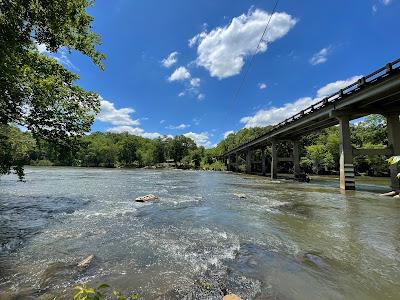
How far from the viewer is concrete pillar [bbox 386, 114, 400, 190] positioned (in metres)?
24.6

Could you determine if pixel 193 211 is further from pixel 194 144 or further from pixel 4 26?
pixel 194 144

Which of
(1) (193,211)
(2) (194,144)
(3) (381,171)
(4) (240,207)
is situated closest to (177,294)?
(1) (193,211)

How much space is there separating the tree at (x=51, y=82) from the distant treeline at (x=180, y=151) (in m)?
0.70

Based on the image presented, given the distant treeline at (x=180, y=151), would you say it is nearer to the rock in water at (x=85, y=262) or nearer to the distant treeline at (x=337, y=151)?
the distant treeline at (x=337, y=151)

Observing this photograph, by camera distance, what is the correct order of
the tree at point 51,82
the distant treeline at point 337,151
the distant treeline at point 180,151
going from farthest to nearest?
the distant treeline at point 337,151
the distant treeline at point 180,151
the tree at point 51,82

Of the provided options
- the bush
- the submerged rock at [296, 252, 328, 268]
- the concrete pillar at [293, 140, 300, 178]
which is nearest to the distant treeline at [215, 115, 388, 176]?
the concrete pillar at [293, 140, 300, 178]

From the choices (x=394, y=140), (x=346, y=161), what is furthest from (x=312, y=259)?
(x=394, y=140)

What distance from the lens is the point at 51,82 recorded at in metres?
9.99

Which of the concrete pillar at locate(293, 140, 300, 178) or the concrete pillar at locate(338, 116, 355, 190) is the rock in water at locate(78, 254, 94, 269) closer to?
the concrete pillar at locate(338, 116, 355, 190)

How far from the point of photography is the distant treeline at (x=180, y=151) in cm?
1407

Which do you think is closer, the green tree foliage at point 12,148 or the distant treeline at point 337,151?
the green tree foliage at point 12,148

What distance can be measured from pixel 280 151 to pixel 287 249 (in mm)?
76625

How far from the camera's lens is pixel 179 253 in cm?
741

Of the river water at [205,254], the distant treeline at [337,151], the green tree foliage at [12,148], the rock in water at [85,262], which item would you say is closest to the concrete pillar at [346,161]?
the river water at [205,254]
